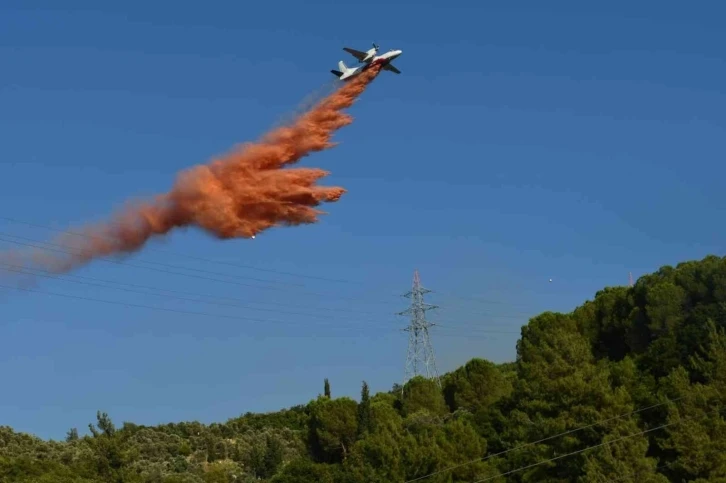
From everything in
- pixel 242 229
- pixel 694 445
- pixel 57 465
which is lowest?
pixel 694 445

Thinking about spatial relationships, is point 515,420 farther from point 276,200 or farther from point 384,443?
point 276,200

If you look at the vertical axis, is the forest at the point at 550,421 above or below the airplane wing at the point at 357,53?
below

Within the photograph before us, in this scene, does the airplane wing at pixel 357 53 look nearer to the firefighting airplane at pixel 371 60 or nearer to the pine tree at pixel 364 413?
the firefighting airplane at pixel 371 60

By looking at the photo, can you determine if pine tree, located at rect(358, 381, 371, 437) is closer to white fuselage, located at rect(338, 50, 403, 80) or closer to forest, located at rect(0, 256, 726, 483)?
forest, located at rect(0, 256, 726, 483)

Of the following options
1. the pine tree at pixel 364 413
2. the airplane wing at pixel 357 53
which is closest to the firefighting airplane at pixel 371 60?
the airplane wing at pixel 357 53

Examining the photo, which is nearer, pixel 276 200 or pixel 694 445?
pixel 276 200

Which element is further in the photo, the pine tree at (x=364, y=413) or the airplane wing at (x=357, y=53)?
the pine tree at (x=364, y=413)

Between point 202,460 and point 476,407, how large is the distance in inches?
1630

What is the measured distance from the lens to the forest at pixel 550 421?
64.2 metres

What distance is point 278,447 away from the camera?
115375 mm

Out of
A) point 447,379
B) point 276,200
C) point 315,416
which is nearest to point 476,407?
point 447,379

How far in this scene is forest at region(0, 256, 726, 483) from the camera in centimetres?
6425

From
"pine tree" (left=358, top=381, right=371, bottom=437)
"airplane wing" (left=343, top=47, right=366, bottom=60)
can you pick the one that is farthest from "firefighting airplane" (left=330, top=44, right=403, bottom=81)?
"pine tree" (left=358, top=381, right=371, bottom=437)

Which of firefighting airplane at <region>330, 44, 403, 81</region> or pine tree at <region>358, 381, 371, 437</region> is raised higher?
firefighting airplane at <region>330, 44, 403, 81</region>
